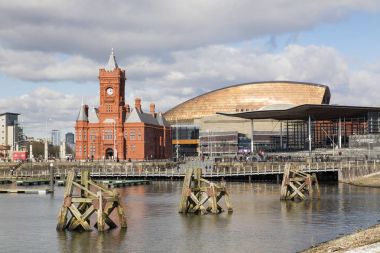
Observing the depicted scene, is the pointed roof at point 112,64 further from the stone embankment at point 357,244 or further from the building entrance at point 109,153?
the stone embankment at point 357,244

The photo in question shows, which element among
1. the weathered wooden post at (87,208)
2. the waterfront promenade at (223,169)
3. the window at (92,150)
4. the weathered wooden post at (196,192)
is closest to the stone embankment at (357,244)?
the weathered wooden post at (87,208)

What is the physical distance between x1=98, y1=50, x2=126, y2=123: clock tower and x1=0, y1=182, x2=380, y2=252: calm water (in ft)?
259

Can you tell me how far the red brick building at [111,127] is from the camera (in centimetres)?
15588

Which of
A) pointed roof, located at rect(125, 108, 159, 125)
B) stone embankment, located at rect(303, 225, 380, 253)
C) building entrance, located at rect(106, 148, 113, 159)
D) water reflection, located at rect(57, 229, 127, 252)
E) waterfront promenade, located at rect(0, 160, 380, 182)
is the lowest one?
water reflection, located at rect(57, 229, 127, 252)

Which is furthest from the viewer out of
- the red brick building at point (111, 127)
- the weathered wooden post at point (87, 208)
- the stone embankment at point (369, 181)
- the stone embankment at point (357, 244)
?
the red brick building at point (111, 127)

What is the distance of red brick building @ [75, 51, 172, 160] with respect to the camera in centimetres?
15588

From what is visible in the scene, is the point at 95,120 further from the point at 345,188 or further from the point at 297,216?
the point at 297,216

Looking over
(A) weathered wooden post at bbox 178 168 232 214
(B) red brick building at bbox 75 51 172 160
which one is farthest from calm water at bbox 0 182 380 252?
(B) red brick building at bbox 75 51 172 160

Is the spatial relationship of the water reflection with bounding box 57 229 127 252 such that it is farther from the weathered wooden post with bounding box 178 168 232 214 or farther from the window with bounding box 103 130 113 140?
the window with bounding box 103 130 113 140

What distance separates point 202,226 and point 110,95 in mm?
108770

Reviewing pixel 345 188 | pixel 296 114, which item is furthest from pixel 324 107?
pixel 345 188

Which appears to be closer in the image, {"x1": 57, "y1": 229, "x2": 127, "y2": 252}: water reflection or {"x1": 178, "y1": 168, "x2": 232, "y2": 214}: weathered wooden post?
{"x1": 57, "y1": 229, "x2": 127, "y2": 252}: water reflection

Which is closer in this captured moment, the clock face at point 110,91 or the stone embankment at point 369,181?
the stone embankment at point 369,181

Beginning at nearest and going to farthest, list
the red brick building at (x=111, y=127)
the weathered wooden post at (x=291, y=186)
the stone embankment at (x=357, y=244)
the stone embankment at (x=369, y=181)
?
the stone embankment at (x=357, y=244)
the weathered wooden post at (x=291, y=186)
the stone embankment at (x=369, y=181)
the red brick building at (x=111, y=127)
